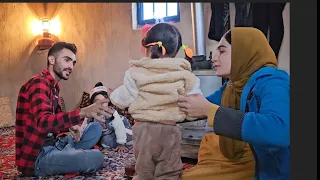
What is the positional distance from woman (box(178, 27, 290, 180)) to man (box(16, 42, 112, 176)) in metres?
0.25

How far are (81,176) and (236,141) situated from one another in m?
0.40

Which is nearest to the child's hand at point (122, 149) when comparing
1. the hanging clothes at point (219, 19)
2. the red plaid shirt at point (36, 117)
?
the red plaid shirt at point (36, 117)

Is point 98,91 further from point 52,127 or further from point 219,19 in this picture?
point 219,19

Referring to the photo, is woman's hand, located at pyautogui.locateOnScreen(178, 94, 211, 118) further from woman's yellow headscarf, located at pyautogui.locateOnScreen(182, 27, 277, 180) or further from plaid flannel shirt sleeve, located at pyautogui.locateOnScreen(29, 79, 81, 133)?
plaid flannel shirt sleeve, located at pyautogui.locateOnScreen(29, 79, 81, 133)

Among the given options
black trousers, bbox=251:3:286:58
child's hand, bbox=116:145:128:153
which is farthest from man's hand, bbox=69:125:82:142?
black trousers, bbox=251:3:286:58

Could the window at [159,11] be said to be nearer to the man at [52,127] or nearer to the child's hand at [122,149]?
the man at [52,127]

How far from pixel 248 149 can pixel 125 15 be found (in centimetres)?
45

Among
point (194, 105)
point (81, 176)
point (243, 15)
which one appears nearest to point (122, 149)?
point (81, 176)

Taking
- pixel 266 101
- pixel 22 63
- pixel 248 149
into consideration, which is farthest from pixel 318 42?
pixel 22 63

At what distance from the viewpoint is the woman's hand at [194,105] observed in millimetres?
837

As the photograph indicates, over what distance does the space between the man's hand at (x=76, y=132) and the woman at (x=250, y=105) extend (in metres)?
0.27

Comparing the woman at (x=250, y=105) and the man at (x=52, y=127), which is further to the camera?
the man at (x=52, y=127)

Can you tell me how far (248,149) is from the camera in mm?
901

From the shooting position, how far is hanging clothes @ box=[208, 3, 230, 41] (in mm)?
876
